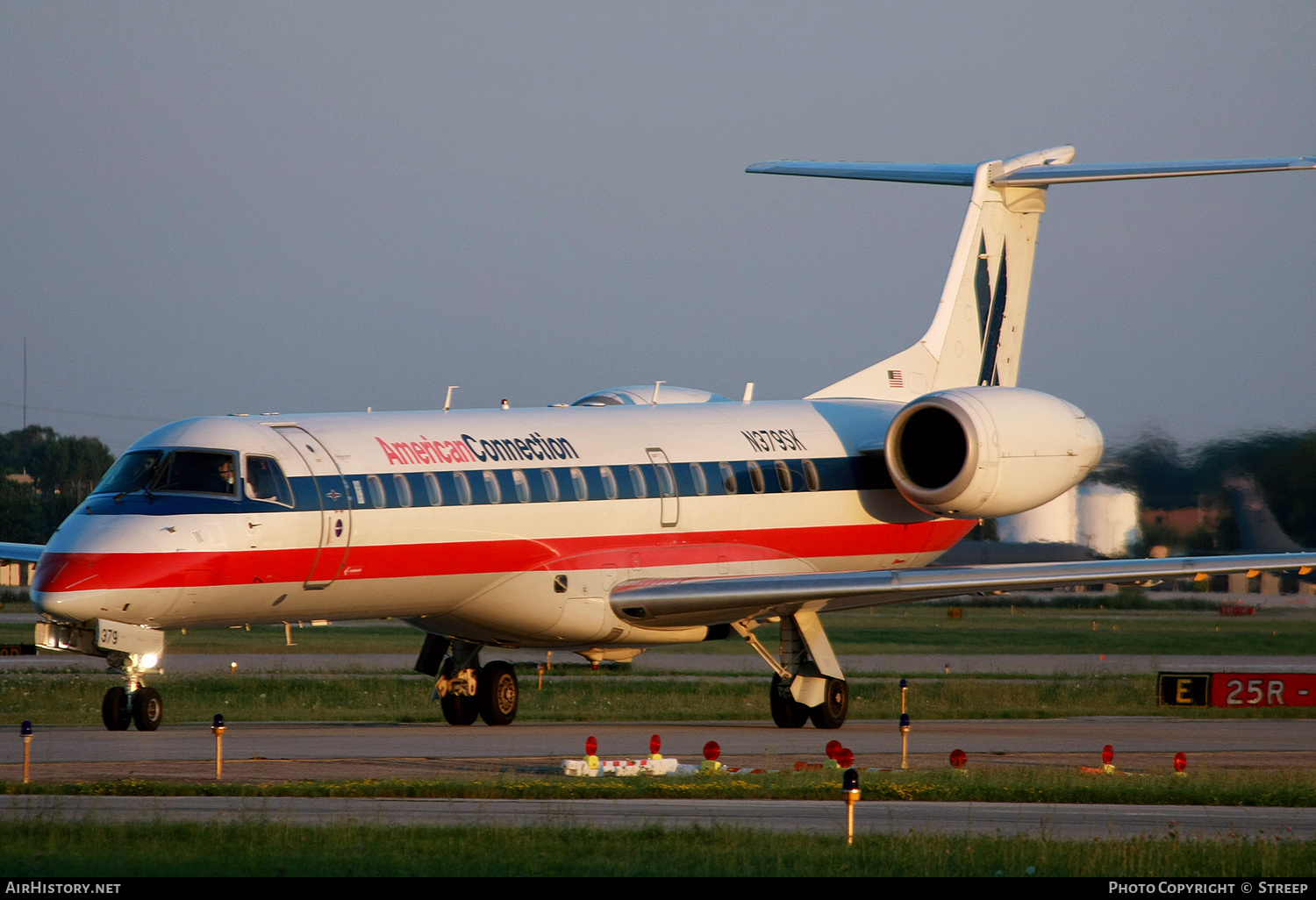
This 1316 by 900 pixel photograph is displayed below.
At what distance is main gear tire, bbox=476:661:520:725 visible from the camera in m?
24.4

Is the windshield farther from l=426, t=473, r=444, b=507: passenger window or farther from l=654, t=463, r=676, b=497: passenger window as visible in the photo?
l=654, t=463, r=676, b=497: passenger window

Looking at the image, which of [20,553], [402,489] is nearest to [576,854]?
[402,489]

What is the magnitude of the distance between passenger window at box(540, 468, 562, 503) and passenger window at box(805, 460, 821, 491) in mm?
4663

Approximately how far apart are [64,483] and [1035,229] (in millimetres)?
82589

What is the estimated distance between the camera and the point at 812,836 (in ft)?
41.8

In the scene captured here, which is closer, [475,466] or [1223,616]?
[475,466]

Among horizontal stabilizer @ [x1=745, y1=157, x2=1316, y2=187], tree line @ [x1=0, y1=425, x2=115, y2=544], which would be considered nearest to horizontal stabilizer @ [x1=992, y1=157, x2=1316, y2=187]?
horizontal stabilizer @ [x1=745, y1=157, x2=1316, y2=187]

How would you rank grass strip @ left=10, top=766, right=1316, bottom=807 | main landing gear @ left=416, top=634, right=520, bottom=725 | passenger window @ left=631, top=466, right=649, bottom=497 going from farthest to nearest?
main landing gear @ left=416, top=634, right=520, bottom=725 < passenger window @ left=631, top=466, right=649, bottom=497 < grass strip @ left=10, top=766, right=1316, bottom=807

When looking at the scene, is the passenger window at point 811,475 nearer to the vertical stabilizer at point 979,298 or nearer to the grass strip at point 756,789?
the vertical stabilizer at point 979,298

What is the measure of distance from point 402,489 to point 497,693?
441cm

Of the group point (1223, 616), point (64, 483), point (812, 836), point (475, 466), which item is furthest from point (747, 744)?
point (64, 483)

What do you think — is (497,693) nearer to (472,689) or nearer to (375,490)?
(472,689)

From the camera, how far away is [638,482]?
23859 mm

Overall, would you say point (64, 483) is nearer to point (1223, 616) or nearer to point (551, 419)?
point (1223, 616)
